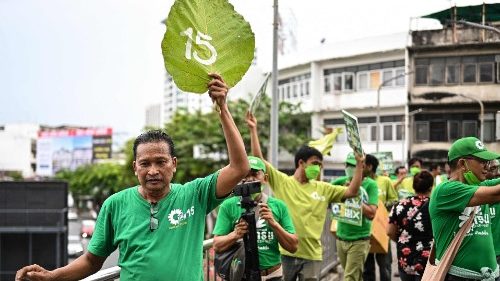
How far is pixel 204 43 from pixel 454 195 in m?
1.90

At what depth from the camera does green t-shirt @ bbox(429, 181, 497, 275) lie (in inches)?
170

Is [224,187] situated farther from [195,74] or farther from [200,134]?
[200,134]

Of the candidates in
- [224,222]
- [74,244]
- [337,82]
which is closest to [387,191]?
[224,222]

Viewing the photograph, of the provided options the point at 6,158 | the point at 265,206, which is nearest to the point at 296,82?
the point at 265,206

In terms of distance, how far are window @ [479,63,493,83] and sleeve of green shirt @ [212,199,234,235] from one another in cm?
1352

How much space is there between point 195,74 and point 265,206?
1729 mm

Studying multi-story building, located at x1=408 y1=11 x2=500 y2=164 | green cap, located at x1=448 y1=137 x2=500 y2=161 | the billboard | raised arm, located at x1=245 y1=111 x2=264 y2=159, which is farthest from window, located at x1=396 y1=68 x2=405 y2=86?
the billboard

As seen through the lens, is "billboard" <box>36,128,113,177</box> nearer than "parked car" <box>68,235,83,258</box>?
No

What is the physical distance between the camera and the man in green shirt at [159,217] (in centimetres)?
317

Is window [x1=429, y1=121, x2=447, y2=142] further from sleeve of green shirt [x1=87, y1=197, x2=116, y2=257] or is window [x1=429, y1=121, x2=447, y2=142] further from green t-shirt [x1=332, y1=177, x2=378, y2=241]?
sleeve of green shirt [x1=87, y1=197, x2=116, y2=257]

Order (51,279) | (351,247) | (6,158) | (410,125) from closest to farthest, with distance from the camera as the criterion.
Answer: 1. (51,279)
2. (351,247)
3. (410,125)
4. (6,158)

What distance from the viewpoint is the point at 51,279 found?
3.20m

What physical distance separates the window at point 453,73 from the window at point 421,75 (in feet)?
8.21

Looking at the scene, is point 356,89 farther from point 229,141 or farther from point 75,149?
point 75,149
